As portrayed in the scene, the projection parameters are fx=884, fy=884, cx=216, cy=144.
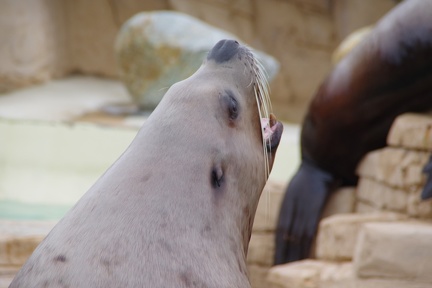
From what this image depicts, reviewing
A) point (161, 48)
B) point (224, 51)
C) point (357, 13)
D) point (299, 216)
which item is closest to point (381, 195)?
point (299, 216)

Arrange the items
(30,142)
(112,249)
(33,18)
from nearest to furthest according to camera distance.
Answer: (112,249) → (30,142) → (33,18)

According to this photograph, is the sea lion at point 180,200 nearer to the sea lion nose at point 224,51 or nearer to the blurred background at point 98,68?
the sea lion nose at point 224,51

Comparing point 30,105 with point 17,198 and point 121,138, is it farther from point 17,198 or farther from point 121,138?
point 17,198

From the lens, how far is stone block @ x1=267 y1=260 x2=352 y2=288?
13.6 feet

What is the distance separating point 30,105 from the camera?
13812 mm

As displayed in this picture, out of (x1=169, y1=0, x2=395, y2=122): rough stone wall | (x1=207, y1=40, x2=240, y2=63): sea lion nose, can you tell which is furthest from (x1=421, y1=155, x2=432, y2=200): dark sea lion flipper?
(x1=169, y1=0, x2=395, y2=122): rough stone wall

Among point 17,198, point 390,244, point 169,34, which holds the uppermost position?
point 169,34

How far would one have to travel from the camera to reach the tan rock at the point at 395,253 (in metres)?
3.82

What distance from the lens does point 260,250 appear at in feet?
18.1

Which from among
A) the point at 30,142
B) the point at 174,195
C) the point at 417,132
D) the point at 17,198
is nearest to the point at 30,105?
the point at 30,142

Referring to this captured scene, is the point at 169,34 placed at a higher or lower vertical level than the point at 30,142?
higher

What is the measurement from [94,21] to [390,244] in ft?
42.5

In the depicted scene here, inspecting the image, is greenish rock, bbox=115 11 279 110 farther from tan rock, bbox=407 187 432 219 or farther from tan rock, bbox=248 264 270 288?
tan rock, bbox=407 187 432 219

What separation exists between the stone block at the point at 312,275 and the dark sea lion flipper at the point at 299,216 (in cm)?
87
